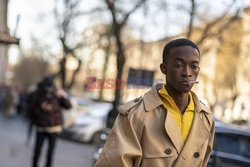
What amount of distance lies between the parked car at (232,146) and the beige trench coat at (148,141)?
387 cm

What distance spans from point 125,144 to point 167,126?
0.24 metres

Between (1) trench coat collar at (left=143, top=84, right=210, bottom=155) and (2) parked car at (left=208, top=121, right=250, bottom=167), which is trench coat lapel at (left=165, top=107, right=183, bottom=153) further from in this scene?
(2) parked car at (left=208, top=121, right=250, bottom=167)

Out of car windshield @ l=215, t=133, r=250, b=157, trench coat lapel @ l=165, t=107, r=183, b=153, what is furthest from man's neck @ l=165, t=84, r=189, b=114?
car windshield @ l=215, t=133, r=250, b=157

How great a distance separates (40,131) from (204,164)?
458 centimetres

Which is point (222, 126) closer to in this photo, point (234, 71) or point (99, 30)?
point (99, 30)

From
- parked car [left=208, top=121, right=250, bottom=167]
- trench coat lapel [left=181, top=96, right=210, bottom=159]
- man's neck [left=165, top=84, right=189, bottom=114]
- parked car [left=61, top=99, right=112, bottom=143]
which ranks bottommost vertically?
parked car [left=61, top=99, right=112, bottom=143]

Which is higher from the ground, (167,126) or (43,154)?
(167,126)

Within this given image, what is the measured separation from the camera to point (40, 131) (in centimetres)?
671

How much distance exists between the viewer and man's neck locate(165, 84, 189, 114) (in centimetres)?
235

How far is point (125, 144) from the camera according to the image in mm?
2160

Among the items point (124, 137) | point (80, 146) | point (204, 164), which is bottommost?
point (80, 146)

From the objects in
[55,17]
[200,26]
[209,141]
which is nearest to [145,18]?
[200,26]

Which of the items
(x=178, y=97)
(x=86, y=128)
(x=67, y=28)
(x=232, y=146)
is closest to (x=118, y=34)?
(x=86, y=128)

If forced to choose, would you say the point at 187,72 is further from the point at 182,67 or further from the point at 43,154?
the point at 43,154
